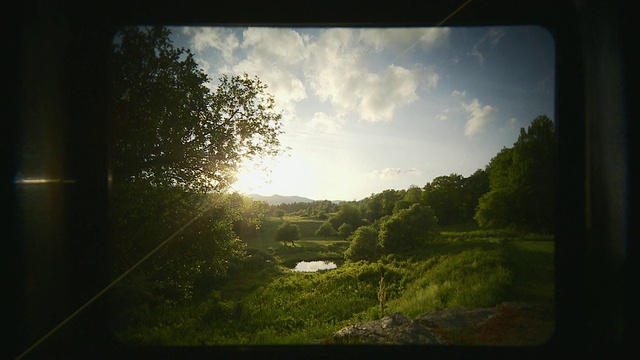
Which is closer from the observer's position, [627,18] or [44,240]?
[627,18]

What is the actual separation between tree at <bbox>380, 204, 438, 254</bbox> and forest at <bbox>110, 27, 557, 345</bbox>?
4.45 meters

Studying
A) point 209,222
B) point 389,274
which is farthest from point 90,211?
point 389,274

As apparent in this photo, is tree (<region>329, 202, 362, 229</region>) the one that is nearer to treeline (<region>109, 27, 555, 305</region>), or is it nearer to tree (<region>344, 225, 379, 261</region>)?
tree (<region>344, 225, 379, 261</region>)

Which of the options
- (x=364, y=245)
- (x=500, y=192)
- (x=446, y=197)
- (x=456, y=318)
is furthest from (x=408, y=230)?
(x=456, y=318)

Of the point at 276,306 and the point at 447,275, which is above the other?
the point at 447,275

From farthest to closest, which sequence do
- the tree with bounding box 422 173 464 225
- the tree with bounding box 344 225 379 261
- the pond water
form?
the tree with bounding box 344 225 379 261 → the pond water → the tree with bounding box 422 173 464 225

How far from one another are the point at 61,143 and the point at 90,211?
0.59 meters

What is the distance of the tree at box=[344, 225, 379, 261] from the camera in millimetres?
19188

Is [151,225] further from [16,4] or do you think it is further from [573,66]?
[573,66]

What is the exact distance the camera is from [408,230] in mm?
18141

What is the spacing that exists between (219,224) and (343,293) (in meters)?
8.25

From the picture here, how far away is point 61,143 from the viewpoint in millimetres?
1759

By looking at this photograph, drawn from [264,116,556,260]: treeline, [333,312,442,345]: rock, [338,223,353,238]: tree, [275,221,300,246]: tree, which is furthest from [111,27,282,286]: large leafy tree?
[338,223,353,238]: tree

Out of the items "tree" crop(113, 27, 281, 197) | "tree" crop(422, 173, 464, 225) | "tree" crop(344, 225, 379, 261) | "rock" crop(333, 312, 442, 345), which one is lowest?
"tree" crop(344, 225, 379, 261)
